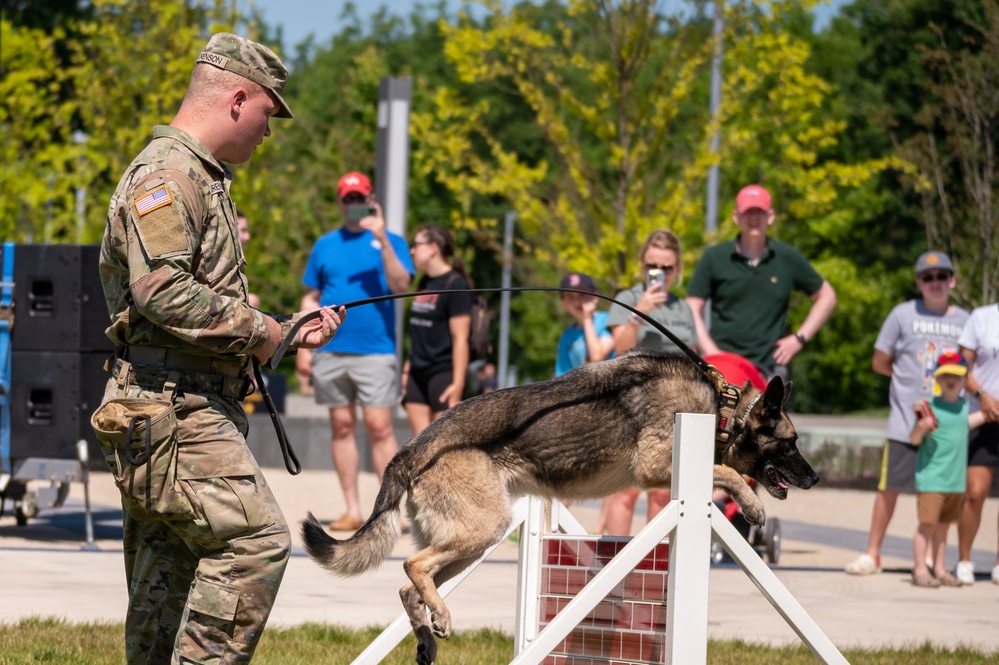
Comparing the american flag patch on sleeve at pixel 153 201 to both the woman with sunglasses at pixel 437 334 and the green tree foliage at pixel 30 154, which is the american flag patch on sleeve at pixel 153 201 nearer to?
the woman with sunglasses at pixel 437 334

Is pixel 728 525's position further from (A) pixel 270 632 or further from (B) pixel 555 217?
(B) pixel 555 217

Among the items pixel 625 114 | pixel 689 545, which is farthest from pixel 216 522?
pixel 625 114

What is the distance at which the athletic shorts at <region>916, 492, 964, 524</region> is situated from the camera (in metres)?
8.37

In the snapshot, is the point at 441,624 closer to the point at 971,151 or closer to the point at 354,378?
the point at 354,378

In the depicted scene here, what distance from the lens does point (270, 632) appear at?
5.82 metres

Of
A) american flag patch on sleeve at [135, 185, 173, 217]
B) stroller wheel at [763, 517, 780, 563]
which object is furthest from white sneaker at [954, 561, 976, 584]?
american flag patch on sleeve at [135, 185, 173, 217]

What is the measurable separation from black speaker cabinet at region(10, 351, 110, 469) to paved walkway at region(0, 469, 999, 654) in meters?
0.67

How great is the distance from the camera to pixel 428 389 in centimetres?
954

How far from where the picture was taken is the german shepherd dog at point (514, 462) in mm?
4664

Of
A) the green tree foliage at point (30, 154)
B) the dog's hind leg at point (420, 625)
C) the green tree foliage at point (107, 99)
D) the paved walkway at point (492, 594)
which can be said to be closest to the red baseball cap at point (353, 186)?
the paved walkway at point (492, 594)

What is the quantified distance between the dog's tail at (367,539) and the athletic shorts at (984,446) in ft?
17.6

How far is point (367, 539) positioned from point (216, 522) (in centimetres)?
101

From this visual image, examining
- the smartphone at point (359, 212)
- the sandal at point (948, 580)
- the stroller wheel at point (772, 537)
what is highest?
the smartphone at point (359, 212)

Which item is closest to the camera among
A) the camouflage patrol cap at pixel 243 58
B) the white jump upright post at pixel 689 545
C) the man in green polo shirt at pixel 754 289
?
the camouflage patrol cap at pixel 243 58
